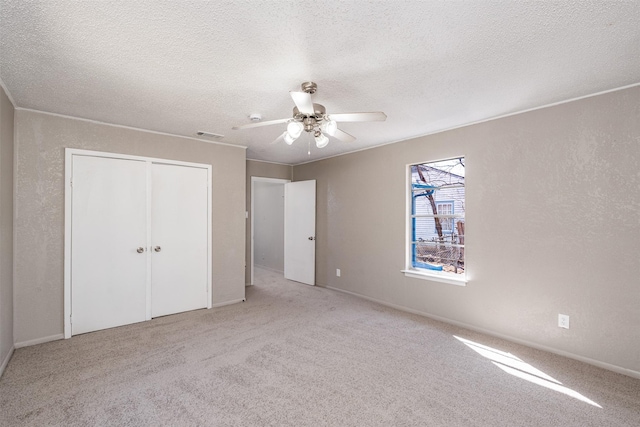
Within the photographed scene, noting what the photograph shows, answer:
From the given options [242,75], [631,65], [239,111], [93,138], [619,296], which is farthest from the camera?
[93,138]

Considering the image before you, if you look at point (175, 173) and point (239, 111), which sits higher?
point (239, 111)

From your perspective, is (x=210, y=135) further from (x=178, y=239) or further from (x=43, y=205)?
(x=43, y=205)

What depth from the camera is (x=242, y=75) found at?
2.31m

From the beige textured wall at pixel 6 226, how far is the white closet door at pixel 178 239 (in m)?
1.27

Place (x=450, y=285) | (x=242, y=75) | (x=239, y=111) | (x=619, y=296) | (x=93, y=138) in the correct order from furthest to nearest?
(x=450, y=285) < (x=93, y=138) < (x=239, y=111) < (x=619, y=296) < (x=242, y=75)

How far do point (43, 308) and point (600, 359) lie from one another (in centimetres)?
Result: 539

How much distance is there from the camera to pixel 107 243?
3.50 m

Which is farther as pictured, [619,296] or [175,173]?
[175,173]

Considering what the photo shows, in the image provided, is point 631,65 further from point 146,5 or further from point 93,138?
point 93,138

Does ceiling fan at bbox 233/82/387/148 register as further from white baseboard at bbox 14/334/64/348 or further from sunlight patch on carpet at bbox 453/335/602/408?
white baseboard at bbox 14/334/64/348

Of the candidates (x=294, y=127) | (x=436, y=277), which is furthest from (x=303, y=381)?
(x=436, y=277)

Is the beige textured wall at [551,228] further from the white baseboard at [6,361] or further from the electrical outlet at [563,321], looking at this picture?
the white baseboard at [6,361]

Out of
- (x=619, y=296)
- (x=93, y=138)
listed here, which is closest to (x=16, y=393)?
(x=93, y=138)

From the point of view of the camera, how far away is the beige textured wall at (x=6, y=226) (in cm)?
253
